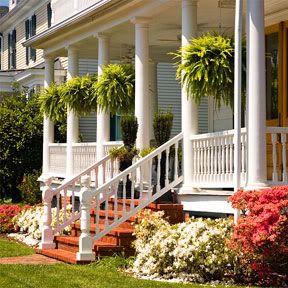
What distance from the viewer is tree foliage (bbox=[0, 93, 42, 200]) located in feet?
86.0

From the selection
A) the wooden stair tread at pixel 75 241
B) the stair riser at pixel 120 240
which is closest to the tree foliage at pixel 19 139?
the wooden stair tread at pixel 75 241

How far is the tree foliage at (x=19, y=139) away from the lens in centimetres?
2620

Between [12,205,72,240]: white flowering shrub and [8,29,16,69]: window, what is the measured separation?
19951mm

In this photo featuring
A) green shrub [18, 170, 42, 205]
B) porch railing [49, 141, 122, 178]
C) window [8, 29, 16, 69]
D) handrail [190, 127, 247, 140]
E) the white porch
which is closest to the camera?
the white porch

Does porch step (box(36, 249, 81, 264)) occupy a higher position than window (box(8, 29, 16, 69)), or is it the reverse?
window (box(8, 29, 16, 69))

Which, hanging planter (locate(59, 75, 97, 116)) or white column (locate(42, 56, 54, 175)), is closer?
hanging planter (locate(59, 75, 97, 116))

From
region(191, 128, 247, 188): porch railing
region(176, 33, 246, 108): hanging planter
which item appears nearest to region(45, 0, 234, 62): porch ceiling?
region(176, 33, 246, 108): hanging planter

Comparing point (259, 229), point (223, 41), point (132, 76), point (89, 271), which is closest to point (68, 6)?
point (132, 76)

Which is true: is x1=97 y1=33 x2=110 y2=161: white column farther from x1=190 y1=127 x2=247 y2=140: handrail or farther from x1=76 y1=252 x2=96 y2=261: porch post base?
x1=76 y1=252 x2=96 y2=261: porch post base

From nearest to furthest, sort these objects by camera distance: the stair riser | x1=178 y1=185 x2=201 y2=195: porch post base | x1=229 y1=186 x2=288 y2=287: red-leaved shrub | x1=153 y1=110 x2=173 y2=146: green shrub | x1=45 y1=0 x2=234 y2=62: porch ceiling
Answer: x1=229 y1=186 x2=288 y2=287: red-leaved shrub → the stair riser → x1=178 y1=185 x2=201 y2=195: porch post base → x1=153 y1=110 x2=173 y2=146: green shrub → x1=45 y1=0 x2=234 y2=62: porch ceiling

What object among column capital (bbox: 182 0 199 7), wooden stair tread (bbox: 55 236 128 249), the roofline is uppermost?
the roofline

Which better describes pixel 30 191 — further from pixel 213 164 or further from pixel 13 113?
pixel 213 164

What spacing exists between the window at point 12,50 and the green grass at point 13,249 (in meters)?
22.3

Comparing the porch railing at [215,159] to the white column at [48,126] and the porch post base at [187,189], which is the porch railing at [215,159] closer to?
the porch post base at [187,189]
